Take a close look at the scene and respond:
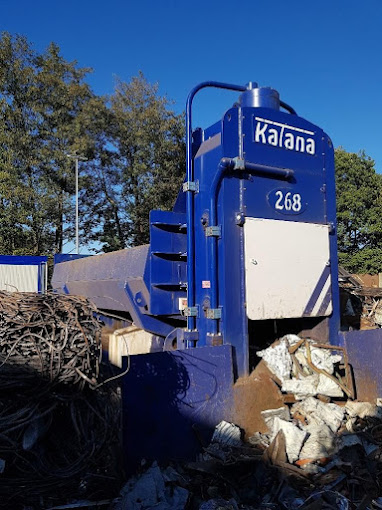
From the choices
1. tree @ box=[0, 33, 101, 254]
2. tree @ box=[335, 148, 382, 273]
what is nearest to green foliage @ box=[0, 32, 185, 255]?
tree @ box=[0, 33, 101, 254]

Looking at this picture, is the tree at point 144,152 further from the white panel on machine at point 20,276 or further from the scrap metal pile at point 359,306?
the scrap metal pile at point 359,306

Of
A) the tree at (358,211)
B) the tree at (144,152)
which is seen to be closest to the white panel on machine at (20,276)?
the tree at (144,152)

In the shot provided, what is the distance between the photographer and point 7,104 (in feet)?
57.8

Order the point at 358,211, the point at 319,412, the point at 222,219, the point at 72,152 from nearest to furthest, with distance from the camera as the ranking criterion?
the point at 319,412
the point at 222,219
the point at 72,152
the point at 358,211

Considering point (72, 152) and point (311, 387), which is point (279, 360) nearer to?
point (311, 387)

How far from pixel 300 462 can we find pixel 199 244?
→ 1.96 meters

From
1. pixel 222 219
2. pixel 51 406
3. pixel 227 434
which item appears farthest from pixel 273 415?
pixel 51 406

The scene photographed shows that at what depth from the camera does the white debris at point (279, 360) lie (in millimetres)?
3764

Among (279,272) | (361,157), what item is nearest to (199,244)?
(279,272)

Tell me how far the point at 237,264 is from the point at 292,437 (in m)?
1.47

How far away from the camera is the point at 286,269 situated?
4.04 m

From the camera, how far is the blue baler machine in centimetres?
343

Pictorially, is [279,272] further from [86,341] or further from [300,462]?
[86,341]

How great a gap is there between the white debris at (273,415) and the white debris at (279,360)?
0.29 m
